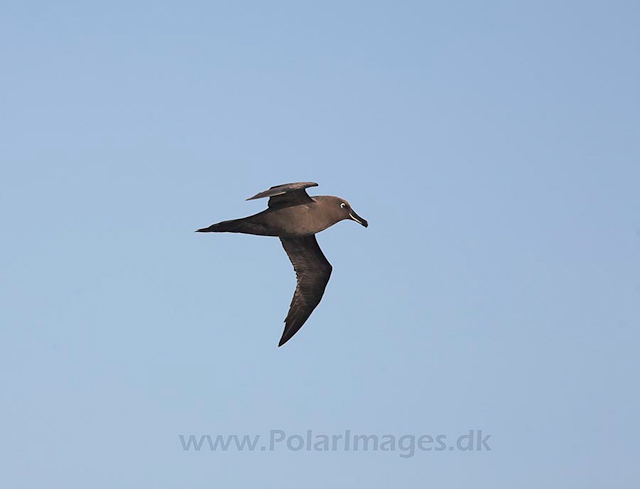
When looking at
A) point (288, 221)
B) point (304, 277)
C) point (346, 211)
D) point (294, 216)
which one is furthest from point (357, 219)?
point (304, 277)

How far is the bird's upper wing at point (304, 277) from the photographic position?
91.0 feet

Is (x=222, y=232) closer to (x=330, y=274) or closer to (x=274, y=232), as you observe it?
(x=274, y=232)

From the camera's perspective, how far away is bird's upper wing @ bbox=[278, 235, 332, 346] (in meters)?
27.8

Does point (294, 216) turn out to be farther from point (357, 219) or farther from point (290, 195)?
point (357, 219)

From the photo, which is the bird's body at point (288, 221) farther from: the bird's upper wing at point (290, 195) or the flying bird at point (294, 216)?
the bird's upper wing at point (290, 195)

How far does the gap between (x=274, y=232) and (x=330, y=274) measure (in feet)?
11.9

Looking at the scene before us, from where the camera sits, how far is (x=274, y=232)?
2503 cm

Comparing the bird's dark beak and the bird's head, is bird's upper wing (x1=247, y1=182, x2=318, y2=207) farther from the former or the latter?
the bird's dark beak

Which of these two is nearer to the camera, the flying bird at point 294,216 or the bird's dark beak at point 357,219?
the flying bird at point 294,216

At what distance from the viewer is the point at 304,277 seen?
92.6ft

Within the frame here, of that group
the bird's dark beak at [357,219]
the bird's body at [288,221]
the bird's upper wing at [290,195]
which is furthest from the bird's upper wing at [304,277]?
the bird's upper wing at [290,195]

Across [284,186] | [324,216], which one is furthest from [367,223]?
[284,186]

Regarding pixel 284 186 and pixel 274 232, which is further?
pixel 274 232

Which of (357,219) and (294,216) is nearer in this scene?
(294,216)
